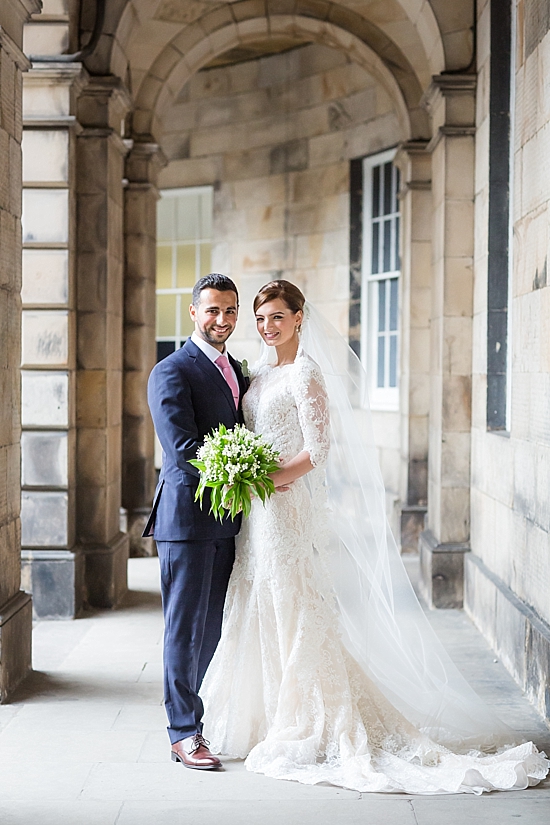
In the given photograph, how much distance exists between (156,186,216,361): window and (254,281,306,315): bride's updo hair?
814 cm

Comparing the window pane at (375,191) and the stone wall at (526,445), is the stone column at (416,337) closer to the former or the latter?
the window pane at (375,191)

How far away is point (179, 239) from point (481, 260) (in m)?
6.55

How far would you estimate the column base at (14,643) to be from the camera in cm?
446

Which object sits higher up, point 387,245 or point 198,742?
point 387,245

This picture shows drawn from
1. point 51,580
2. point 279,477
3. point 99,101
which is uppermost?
point 99,101

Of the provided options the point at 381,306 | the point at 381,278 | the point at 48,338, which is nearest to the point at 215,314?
the point at 48,338

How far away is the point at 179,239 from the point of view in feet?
39.7

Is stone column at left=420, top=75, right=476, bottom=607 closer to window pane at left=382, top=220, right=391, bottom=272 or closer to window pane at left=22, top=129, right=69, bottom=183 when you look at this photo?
window pane at left=22, top=129, right=69, bottom=183

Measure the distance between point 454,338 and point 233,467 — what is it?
11.2ft

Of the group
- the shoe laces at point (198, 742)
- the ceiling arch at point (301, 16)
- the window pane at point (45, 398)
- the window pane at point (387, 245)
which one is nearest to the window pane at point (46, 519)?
the window pane at point (45, 398)

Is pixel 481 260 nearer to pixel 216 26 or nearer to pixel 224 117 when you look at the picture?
pixel 216 26

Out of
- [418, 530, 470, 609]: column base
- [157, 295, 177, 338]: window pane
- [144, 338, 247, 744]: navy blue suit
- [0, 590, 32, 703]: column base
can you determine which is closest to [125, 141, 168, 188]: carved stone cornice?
[157, 295, 177, 338]: window pane

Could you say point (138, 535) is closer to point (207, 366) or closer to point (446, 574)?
point (446, 574)

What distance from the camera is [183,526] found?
363 centimetres
